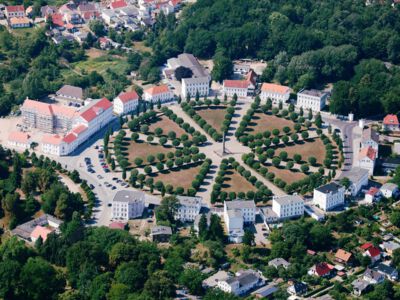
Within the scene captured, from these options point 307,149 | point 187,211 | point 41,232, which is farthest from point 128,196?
point 307,149

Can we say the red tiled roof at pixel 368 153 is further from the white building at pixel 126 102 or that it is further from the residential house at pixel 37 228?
the residential house at pixel 37 228

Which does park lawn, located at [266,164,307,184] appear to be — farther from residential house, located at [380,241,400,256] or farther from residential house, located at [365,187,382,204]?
residential house, located at [380,241,400,256]

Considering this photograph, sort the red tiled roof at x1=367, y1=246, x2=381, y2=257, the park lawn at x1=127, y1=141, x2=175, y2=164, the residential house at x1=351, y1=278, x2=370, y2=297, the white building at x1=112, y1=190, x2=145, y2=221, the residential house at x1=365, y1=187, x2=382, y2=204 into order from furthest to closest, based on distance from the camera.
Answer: the park lawn at x1=127, y1=141, x2=175, y2=164, the residential house at x1=365, y1=187, x2=382, y2=204, the white building at x1=112, y1=190, x2=145, y2=221, the red tiled roof at x1=367, y1=246, x2=381, y2=257, the residential house at x1=351, y1=278, x2=370, y2=297

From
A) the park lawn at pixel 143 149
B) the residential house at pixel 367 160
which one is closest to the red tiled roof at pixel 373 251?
the residential house at pixel 367 160

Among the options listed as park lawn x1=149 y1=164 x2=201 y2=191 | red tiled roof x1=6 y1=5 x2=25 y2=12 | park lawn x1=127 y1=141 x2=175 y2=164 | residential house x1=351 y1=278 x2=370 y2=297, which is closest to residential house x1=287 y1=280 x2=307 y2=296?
residential house x1=351 y1=278 x2=370 y2=297

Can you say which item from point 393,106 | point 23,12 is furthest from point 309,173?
point 23,12

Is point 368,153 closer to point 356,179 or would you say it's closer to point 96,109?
point 356,179
